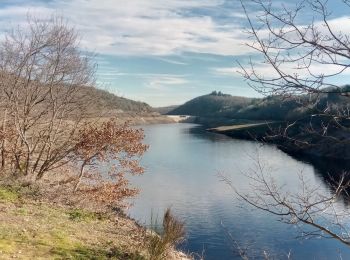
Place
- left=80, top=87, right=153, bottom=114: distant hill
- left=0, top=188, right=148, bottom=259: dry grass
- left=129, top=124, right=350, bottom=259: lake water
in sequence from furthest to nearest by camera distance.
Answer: left=80, top=87, right=153, bottom=114: distant hill < left=129, top=124, right=350, bottom=259: lake water < left=0, top=188, right=148, bottom=259: dry grass

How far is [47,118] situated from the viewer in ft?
73.5

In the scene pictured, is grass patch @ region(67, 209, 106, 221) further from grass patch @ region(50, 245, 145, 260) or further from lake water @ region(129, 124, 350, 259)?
lake water @ region(129, 124, 350, 259)

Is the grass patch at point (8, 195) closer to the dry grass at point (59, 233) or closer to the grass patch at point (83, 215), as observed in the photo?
the dry grass at point (59, 233)

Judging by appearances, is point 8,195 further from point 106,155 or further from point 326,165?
point 326,165

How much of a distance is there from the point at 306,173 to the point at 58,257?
116ft

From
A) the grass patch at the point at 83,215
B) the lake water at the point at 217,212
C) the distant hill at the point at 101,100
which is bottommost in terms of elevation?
the lake water at the point at 217,212

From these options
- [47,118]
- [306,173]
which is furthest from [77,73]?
[306,173]

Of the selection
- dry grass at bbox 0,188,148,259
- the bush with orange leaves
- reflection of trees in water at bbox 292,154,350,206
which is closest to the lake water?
reflection of trees in water at bbox 292,154,350,206

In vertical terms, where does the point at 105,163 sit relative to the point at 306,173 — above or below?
above

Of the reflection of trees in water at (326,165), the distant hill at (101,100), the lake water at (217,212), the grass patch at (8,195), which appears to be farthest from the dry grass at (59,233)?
the reflection of trees in water at (326,165)

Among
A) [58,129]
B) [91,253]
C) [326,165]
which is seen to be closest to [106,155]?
[58,129]

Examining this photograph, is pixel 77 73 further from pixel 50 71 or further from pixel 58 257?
pixel 58 257

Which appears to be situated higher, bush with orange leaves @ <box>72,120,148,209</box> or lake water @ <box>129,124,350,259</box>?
bush with orange leaves @ <box>72,120,148,209</box>

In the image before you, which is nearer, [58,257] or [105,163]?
[58,257]
